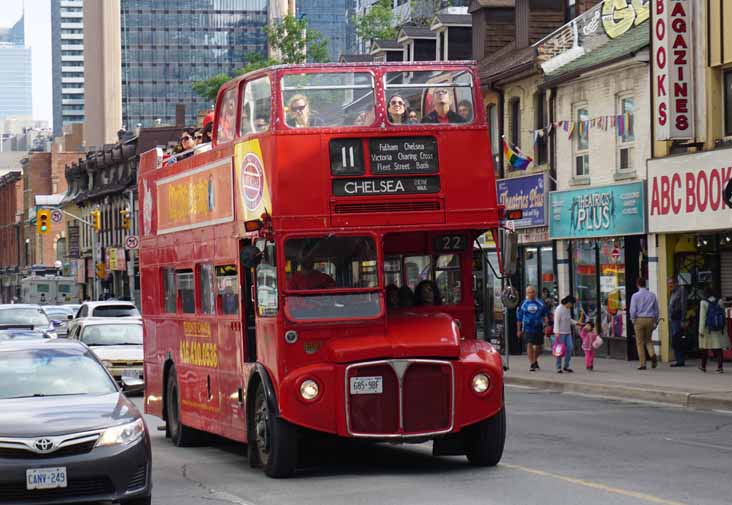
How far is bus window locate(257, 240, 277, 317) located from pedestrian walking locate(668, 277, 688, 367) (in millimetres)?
18927

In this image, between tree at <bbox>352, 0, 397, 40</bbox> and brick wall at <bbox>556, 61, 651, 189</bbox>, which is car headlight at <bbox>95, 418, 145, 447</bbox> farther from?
tree at <bbox>352, 0, 397, 40</bbox>

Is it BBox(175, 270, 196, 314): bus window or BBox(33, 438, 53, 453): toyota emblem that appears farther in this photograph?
BBox(175, 270, 196, 314): bus window

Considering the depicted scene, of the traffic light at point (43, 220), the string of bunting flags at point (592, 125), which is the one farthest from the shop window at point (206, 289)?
the traffic light at point (43, 220)

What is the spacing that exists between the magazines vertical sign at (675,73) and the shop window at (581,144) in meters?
6.31

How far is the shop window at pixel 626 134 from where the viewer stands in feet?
120

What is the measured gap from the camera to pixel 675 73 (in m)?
32.3

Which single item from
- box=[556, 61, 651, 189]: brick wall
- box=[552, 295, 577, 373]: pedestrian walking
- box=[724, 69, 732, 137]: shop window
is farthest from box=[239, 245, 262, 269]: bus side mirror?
box=[556, 61, 651, 189]: brick wall

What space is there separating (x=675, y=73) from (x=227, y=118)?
58.1 feet

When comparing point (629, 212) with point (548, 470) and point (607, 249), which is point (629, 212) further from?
point (548, 470)

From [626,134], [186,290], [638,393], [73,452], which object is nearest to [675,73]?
[626,134]

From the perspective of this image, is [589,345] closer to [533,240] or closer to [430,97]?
[533,240]

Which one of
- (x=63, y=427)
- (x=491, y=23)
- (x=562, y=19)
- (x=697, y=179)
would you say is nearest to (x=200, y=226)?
(x=63, y=427)

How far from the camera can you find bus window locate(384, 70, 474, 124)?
1515cm

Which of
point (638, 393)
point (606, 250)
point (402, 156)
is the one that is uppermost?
point (402, 156)
